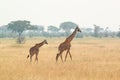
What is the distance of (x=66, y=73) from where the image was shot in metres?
12.5

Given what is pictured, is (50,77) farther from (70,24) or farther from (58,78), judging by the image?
(70,24)

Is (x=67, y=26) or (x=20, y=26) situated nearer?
(x=20, y=26)

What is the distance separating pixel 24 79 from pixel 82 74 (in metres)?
2.36

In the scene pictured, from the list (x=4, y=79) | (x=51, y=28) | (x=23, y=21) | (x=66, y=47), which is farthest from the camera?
(x=51, y=28)

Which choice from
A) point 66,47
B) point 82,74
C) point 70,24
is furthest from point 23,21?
point 82,74

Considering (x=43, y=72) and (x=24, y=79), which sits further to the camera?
(x=43, y=72)

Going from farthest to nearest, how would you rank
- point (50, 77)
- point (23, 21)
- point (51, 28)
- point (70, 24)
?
point (51, 28), point (70, 24), point (23, 21), point (50, 77)

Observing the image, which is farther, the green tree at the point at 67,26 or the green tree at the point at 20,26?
the green tree at the point at 67,26

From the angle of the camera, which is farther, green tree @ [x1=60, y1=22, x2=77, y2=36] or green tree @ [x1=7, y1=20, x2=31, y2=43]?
green tree @ [x1=60, y1=22, x2=77, y2=36]

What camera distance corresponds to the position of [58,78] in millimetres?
11141

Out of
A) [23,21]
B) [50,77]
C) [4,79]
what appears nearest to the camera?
[4,79]

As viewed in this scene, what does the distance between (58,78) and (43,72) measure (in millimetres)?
1700

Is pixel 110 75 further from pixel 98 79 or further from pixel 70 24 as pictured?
pixel 70 24

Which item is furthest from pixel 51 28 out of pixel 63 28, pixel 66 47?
pixel 66 47
